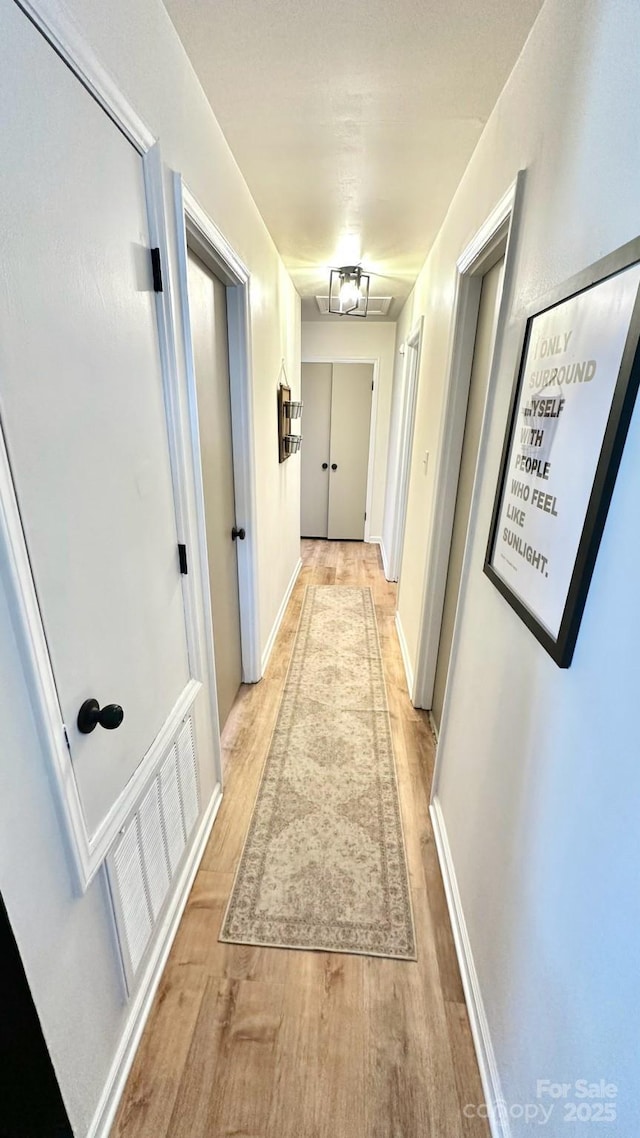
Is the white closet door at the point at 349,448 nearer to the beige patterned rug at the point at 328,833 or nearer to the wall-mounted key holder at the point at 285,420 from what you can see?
the wall-mounted key holder at the point at 285,420

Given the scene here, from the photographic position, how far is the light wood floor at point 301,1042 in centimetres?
101

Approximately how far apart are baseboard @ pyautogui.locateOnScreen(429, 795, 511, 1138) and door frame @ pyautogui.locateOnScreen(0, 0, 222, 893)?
1.02 m

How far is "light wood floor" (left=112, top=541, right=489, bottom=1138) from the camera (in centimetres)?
101

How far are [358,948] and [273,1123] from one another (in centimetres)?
41

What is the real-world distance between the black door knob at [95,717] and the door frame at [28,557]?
5 cm

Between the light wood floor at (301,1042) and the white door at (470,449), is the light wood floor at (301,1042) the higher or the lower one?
the lower one

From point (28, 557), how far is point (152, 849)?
35.4 inches

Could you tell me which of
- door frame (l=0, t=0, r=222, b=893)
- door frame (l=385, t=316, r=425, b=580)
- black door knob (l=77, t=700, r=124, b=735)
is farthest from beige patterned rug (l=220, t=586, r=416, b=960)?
door frame (l=385, t=316, r=425, b=580)

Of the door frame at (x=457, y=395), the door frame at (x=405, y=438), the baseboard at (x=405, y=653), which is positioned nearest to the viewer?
the door frame at (x=457, y=395)

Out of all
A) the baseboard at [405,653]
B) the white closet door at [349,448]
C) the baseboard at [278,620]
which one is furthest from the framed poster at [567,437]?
the white closet door at [349,448]

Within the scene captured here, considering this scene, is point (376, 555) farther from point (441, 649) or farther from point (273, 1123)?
point (273, 1123)

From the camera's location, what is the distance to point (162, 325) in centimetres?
116

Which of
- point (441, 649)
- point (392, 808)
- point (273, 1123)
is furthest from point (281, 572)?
point (273, 1123)

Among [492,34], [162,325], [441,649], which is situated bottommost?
[441,649]
